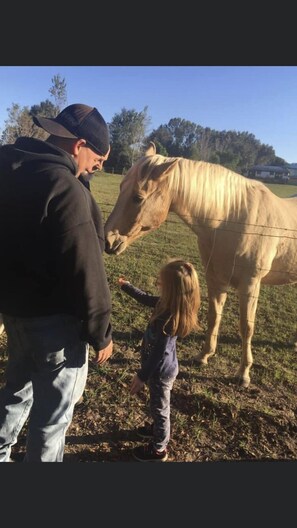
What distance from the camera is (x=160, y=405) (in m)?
2.31

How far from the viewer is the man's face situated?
1820 mm

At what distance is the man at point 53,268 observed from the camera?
4.75 feet

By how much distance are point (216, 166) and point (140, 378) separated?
1.98 metres

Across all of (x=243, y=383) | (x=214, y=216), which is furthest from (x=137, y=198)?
(x=243, y=383)

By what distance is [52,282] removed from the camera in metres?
1.58

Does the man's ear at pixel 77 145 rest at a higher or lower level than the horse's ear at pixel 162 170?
higher

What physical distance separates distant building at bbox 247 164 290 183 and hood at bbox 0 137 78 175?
230 cm

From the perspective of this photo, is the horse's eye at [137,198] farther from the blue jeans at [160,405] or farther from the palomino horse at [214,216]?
the blue jeans at [160,405]

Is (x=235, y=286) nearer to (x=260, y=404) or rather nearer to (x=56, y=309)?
(x=260, y=404)

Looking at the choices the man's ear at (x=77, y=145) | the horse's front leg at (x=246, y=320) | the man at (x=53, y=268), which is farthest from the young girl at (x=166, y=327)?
the horse's front leg at (x=246, y=320)

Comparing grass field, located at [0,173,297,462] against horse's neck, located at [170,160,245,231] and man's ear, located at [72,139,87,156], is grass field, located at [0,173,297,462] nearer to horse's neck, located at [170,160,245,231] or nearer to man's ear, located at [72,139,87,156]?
horse's neck, located at [170,160,245,231]

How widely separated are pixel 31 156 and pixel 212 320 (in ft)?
8.85

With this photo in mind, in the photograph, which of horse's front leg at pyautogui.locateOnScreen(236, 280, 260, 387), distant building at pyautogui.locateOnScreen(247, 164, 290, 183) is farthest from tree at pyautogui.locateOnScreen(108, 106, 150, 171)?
horse's front leg at pyautogui.locateOnScreen(236, 280, 260, 387)

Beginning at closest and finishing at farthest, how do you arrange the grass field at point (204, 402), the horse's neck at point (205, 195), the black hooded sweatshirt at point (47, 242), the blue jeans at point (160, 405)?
the black hooded sweatshirt at point (47, 242) < the blue jeans at point (160, 405) < the grass field at point (204, 402) < the horse's neck at point (205, 195)
